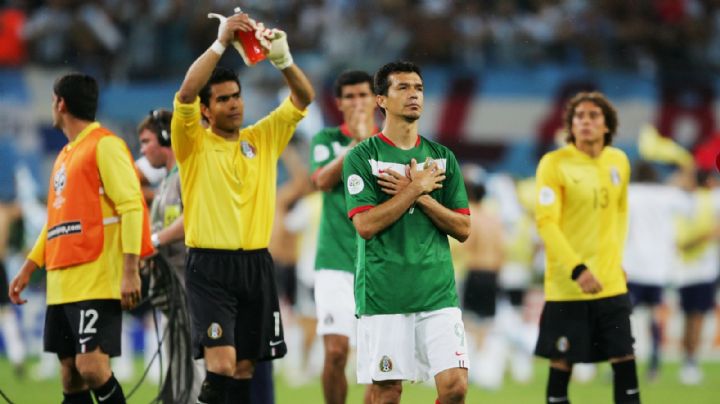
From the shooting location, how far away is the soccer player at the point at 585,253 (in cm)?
902

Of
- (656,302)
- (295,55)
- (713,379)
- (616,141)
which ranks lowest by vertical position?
(713,379)

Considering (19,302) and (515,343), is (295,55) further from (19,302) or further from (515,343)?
(19,302)

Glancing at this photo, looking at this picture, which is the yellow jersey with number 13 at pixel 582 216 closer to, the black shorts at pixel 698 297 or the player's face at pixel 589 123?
the player's face at pixel 589 123

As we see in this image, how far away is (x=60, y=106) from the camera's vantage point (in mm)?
8305

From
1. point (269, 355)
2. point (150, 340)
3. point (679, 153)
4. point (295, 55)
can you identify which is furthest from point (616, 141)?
point (269, 355)

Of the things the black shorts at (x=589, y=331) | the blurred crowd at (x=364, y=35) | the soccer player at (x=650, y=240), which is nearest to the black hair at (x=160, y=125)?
the black shorts at (x=589, y=331)

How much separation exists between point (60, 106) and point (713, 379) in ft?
32.8

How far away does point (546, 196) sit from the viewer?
915 cm

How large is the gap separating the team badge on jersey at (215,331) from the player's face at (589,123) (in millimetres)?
3178

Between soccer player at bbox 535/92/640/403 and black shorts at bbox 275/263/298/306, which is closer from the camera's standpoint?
soccer player at bbox 535/92/640/403

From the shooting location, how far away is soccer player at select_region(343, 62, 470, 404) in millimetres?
7102

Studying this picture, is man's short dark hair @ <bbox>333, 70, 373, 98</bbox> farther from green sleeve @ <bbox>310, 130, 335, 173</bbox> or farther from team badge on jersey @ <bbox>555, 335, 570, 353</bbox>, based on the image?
team badge on jersey @ <bbox>555, 335, 570, 353</bbox>

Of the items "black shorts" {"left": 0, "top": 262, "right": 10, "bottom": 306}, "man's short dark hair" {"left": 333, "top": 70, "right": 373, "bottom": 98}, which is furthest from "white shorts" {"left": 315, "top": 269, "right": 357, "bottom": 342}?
"black shorts" {"left": 0, "top": 262, "right": 10, "bottom": 306}

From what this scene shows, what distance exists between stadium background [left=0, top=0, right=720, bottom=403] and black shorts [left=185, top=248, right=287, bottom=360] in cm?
1081
